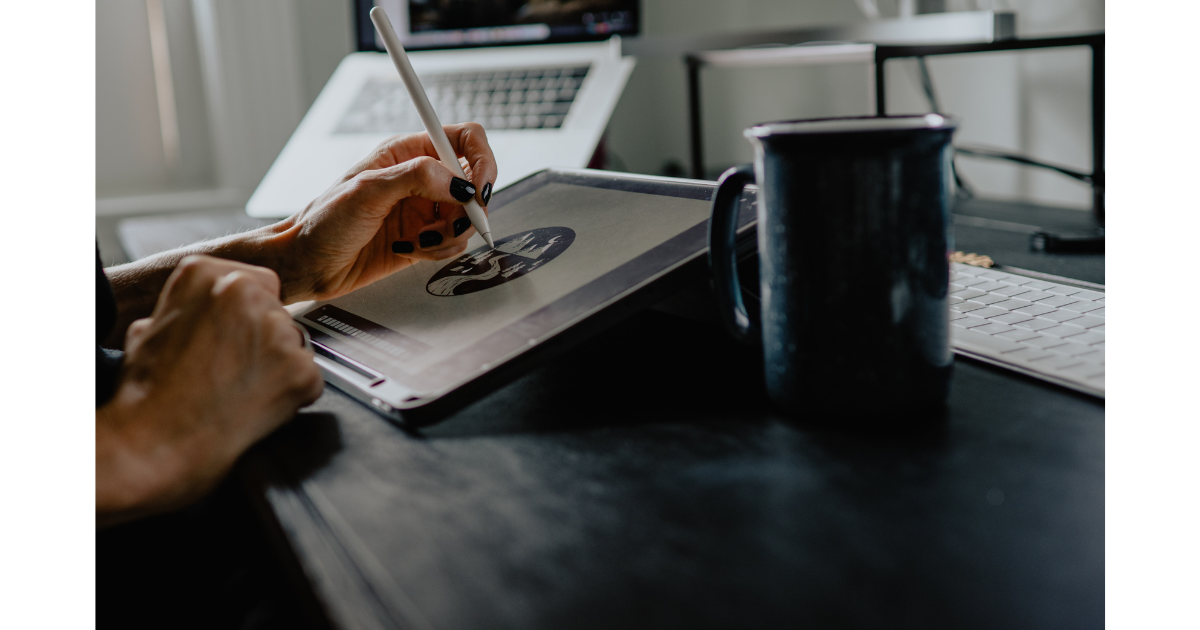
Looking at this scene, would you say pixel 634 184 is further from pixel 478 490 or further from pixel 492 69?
pixel 492 69

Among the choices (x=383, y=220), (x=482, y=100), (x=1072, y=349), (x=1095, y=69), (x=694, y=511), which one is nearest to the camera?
(x=694, y=511)

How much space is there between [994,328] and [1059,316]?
0.12 ft

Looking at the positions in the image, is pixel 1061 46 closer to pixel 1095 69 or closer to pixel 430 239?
pixel 1095 69

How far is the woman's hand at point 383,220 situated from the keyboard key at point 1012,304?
0.33 m

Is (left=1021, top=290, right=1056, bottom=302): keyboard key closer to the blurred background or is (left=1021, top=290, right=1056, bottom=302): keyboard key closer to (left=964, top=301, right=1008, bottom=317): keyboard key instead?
(left=964, top=301, right=1008, bottom=317): keyboard key

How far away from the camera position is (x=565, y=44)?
1175 mm

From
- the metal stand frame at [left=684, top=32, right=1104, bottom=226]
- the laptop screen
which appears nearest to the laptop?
the laptop screen

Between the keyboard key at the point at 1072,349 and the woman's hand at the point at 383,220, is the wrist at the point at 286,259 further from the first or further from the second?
the keyboard key at the point at 1072,349

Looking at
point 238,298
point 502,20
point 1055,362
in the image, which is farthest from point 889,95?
point 238,298

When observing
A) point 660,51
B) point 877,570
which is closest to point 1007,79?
point 660,51

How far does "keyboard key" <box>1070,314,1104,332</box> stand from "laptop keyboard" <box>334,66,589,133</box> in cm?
72

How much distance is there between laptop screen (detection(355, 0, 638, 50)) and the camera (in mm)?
1214

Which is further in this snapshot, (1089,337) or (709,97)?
(709,97)

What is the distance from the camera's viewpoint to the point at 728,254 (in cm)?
34
